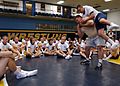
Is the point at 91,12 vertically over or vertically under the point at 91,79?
over

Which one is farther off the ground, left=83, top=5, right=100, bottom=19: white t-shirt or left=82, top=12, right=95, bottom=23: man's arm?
left=83, top=5, right=100, bottom=19: white t-shirt

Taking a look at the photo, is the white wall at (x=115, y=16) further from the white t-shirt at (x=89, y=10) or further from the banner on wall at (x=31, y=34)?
the white t-shirt at (x=89, y=10)

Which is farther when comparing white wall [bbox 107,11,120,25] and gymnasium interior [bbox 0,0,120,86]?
white wall [bbox 107,11,120,25]

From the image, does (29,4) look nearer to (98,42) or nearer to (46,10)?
(46,10)

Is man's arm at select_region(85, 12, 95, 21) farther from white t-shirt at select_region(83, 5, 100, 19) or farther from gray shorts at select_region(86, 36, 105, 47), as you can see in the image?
gray shorts at select_region(86, 36, 105, 47)

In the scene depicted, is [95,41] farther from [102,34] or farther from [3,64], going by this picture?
[3,64]

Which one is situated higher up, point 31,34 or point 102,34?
point 102,34

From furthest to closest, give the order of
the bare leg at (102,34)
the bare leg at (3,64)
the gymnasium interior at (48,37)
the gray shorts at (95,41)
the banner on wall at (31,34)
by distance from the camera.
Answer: the banner on wall at (31,34) → the gray shorts at (95,41) → the bare leg at (102,34) → the gymnasium interior at (48,37) → the bare leg at (3,64)

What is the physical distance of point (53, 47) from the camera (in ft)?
26.6

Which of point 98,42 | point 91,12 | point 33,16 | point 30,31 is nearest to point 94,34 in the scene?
point 98,42

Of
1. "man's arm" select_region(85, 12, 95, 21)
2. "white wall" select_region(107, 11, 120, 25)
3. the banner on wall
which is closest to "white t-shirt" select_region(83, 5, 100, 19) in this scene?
"man's arm" select_region(85, 12, 95, 21)

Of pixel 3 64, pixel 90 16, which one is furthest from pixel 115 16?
pixel 3 64

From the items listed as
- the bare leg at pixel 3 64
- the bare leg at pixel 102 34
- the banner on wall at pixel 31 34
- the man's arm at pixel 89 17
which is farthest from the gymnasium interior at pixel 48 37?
the man's arm at pixel 89 17

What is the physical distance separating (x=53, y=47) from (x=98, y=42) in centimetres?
385
